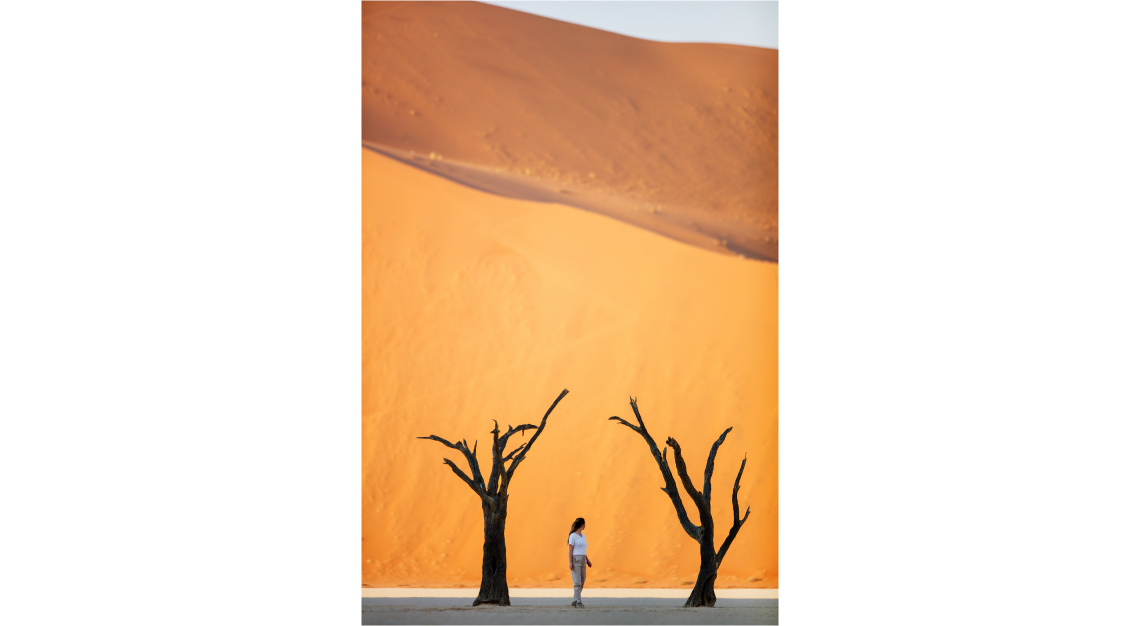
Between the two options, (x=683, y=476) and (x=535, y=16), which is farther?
(x=535, y=16)

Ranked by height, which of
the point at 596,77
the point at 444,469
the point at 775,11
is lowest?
the point at 444,469

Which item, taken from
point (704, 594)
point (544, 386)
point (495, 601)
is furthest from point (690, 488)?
point (495, 601)

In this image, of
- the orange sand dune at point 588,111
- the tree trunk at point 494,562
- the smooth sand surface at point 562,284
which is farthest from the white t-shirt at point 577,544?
the orange sand dune at point 588,111

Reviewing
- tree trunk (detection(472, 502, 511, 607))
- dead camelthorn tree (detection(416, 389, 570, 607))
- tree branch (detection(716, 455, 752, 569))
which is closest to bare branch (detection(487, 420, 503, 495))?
dead camelthorn tree (detection(416, 389, 570, 607))

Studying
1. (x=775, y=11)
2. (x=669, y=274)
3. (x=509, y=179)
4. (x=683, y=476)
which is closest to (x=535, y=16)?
(x=509, y=179)

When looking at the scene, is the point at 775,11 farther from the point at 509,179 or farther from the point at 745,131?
the point at 509,179

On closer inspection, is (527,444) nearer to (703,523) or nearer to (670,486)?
(670,486)
